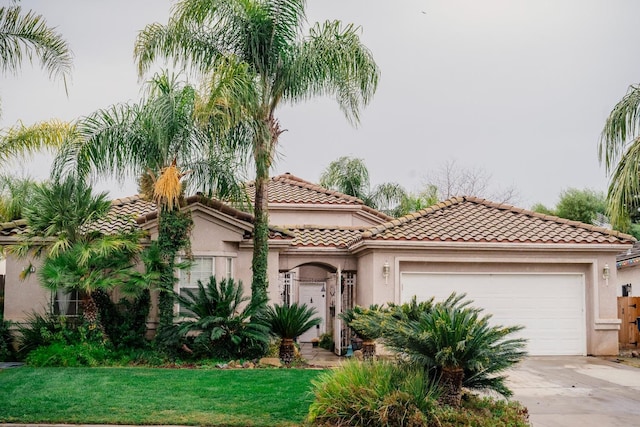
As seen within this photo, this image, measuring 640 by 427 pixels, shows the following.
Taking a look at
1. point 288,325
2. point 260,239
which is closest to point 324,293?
point 260,239

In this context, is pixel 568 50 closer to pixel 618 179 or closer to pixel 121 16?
pixel 618 179

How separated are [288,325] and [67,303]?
6047mm

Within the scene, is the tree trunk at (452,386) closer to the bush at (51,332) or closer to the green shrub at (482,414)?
the green shrub at (482,414)

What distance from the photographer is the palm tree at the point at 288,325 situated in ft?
52.0

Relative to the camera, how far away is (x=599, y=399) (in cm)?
1220

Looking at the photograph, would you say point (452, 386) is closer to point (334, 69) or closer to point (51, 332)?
point (334, 69)

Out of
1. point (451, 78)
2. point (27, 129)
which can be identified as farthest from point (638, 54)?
point (27, 129)

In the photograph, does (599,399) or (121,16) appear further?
(121,16)

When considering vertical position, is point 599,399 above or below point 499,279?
below

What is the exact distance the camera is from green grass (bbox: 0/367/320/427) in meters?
9.60

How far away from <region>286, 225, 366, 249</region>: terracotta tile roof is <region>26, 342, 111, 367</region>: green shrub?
19.9ft

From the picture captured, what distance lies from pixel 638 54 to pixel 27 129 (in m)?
13.9

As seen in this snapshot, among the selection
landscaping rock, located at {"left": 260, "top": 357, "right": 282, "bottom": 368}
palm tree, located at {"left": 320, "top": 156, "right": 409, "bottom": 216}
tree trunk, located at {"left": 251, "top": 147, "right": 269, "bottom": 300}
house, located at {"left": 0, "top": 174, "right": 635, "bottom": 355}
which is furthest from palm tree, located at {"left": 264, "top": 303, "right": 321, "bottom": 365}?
palm tree, located at {"left": 320, "top": 156, "right": 409, "bottom": 216}

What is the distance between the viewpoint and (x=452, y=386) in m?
9.51
